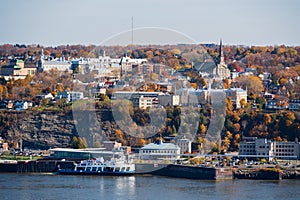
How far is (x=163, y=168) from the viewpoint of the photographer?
21.2 metres

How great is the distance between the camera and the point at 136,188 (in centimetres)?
1838

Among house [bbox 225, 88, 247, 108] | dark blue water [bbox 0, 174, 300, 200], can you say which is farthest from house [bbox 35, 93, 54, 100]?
dark blue water [bbox 0, 174, 300, 200]

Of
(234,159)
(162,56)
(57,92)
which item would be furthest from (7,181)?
(162,56)

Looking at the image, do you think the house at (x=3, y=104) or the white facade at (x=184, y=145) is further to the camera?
the house at (x=3, y=104)

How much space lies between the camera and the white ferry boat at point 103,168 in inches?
839

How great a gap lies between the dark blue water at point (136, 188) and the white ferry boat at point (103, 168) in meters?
0.62

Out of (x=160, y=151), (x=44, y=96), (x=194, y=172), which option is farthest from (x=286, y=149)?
(x=44, y=96)

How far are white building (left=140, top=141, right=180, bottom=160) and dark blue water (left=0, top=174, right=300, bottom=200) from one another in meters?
1.62

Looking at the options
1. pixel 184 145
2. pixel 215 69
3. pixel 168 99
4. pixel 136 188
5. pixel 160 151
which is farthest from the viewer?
pixel 215 69

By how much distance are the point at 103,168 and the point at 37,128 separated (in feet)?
14.3

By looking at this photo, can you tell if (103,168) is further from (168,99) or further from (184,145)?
(168,99)

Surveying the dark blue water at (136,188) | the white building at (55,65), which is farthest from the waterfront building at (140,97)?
the white building at (55,65)

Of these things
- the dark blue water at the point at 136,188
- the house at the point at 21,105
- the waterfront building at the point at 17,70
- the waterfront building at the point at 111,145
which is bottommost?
the dark blue water at the point at 136,188

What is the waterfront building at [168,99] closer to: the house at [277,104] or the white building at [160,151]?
the house at [277,104]
